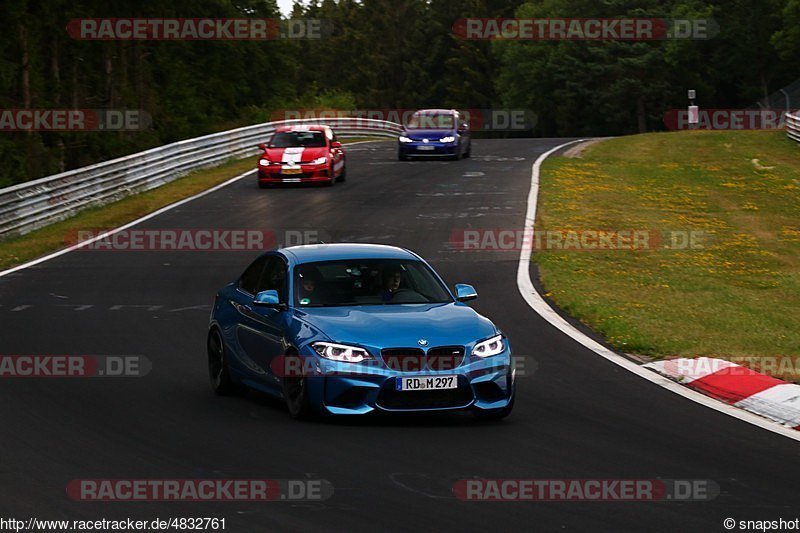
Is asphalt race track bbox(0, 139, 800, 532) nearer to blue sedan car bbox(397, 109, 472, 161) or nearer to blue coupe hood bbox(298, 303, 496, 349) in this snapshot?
blue coupe hood bbox(298, 303, 496, 349)

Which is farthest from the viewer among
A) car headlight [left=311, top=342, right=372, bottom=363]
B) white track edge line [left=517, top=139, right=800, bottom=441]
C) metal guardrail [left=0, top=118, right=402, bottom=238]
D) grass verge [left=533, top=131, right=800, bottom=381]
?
metal guardrail [left=0, top=118, right=402, bottom=238]

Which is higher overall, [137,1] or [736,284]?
[137,1]

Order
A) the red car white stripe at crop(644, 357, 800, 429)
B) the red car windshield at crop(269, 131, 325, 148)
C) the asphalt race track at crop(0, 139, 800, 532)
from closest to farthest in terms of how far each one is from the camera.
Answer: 1. the asphalt race track at crop(0, 139, 800, 532)
2. the red car white stripe at crop(644, 357, 800, 429)
3. the red car windshield at crop(269, 131, 325, 148)

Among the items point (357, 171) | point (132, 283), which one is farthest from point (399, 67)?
point (132, 283)

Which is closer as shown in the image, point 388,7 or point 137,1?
point 137,1

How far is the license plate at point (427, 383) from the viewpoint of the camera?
10094 millimetres

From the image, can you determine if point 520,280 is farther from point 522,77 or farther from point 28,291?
point 522,77

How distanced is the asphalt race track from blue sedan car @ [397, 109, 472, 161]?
2347 cm

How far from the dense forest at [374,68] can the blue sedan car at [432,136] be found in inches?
421

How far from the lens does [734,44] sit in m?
101

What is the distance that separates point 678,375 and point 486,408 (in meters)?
2.87

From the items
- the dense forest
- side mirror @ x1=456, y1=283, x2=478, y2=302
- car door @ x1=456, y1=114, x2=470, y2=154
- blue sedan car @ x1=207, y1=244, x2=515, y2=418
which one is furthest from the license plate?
the dense forest

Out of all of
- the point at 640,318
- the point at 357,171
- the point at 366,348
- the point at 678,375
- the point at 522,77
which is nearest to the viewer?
the point at 366,348

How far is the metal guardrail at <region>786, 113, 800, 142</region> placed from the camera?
45.7 m
